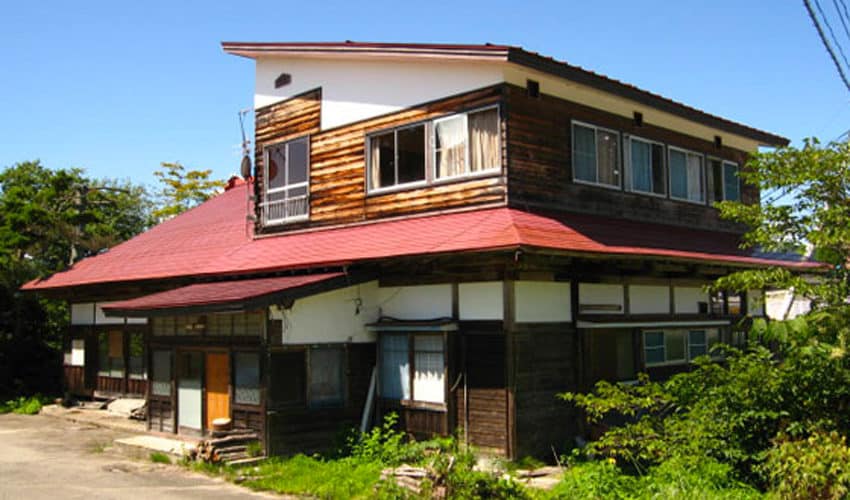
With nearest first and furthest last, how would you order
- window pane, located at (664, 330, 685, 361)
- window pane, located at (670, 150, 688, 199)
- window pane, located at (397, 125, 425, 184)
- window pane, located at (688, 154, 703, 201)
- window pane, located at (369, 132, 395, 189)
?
window pane, located at (397, 125, 425, 184) < window pane, located at (664, 330, 685, 361) < window pane, located at (369, 132, 395, 189) < window pane, located at (670, 150, 688, 199) < window pane, located at (688, 154, 703, 201)

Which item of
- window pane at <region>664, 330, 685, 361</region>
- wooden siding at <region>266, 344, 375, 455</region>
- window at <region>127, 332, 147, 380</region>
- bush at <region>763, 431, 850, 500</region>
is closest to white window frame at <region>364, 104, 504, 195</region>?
wooden siding at <region>266, 344, 375, 455</region>

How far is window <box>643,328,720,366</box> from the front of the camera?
47.4ft

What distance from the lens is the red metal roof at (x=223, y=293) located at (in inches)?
496

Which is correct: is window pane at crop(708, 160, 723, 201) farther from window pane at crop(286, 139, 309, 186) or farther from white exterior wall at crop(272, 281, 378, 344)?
window pane at crop(286, 139, 309, 186)

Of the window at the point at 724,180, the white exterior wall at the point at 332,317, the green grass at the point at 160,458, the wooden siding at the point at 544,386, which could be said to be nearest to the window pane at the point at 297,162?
the white exterior wall at the point at 332,317

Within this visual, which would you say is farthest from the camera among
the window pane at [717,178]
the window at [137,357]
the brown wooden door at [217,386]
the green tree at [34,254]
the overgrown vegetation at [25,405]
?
the green tree at [34,254]

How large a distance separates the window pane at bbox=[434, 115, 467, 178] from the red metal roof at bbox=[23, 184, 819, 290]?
2.90ft

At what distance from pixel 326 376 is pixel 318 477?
228cm

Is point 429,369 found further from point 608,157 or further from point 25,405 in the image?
point 25,405

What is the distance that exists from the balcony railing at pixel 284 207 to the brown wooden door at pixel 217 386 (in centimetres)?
403

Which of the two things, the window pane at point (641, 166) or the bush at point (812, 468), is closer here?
the bush at point (812, 468)

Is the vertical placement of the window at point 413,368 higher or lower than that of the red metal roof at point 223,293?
lower

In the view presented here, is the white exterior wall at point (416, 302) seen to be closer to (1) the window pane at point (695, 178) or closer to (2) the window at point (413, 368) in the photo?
(2) the window at point (413, 368)

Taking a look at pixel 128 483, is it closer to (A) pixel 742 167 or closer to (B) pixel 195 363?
(B) pixel 195 363
